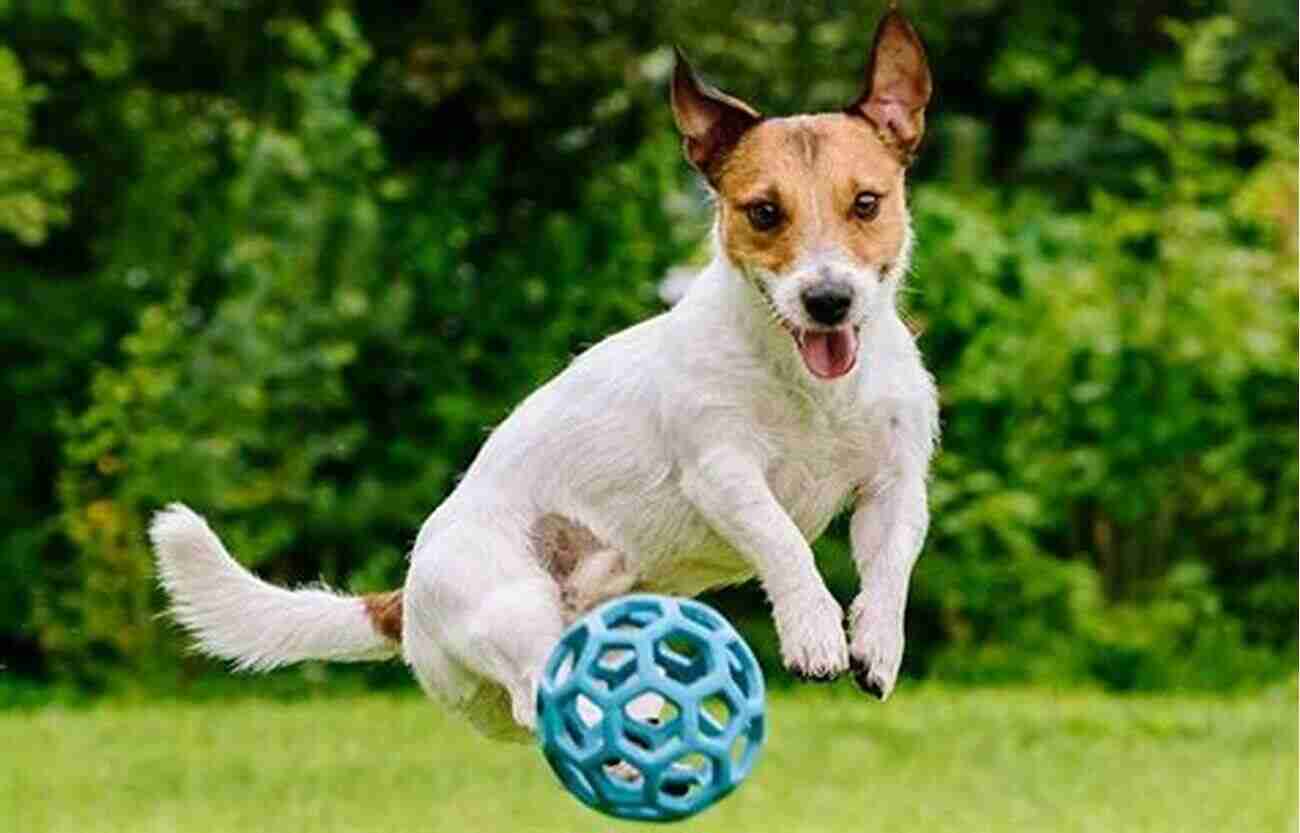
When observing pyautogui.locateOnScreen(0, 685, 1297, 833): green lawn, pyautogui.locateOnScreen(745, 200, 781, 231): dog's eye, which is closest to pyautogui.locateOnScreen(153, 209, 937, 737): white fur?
pyautogui.locateOnScreen(745, 200, 781, 231): dog's eye

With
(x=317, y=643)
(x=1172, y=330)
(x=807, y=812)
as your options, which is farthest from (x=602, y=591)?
(x=1172, y=330)

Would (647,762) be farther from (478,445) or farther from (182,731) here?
(478,445)

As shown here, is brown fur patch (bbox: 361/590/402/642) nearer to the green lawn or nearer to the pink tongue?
the pink tongue

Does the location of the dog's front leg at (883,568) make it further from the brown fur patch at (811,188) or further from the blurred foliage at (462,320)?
the blurred foliage at (462,320)

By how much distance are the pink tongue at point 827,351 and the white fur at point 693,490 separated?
77 millimetres

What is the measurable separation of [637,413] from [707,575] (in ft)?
1.01

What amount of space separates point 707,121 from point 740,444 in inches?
20.1

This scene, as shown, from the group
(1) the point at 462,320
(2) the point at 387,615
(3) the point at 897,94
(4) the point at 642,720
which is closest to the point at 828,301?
(3) the point at 897,94

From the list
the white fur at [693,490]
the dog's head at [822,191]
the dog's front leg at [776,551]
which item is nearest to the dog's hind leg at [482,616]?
the white fur at [693,490]

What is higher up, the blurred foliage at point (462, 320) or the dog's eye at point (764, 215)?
the dog's eye at point (764, 215)

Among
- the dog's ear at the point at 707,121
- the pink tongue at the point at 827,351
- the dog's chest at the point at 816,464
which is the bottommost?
the dog's chest at the point at 816,464

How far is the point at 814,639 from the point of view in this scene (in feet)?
16.6

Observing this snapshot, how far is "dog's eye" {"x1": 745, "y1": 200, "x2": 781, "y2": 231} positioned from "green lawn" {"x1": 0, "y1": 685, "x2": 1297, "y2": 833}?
3.36 metres

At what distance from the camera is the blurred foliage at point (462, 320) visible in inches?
476
